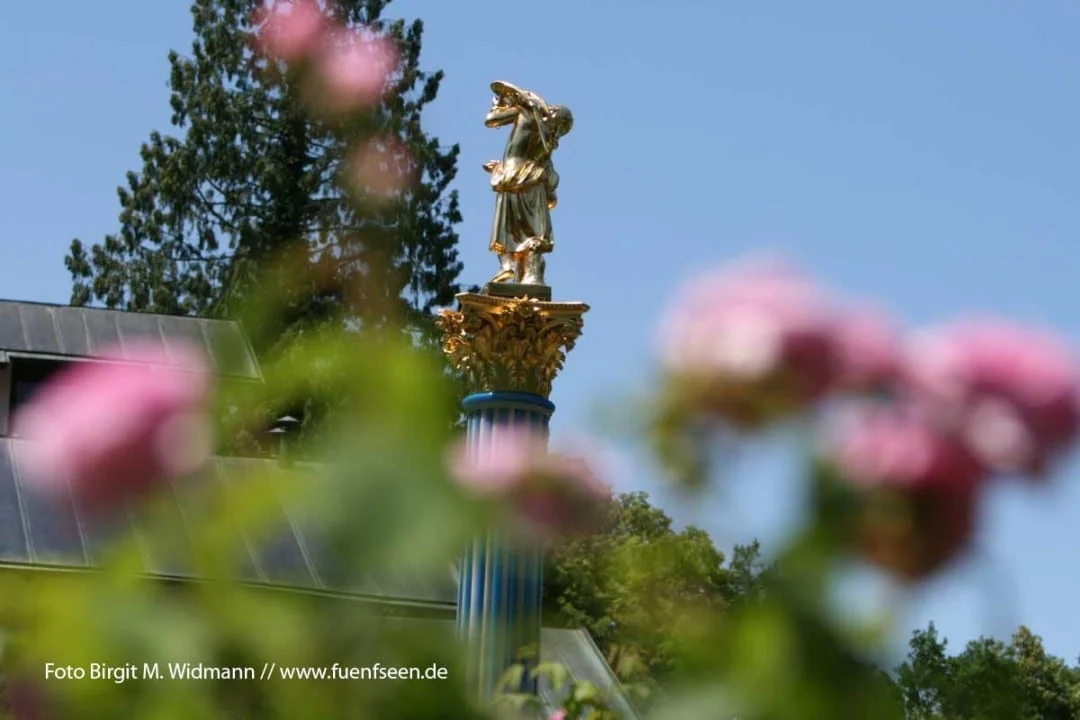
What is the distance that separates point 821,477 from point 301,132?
97.6ft

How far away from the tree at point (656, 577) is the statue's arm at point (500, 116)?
37.3ft

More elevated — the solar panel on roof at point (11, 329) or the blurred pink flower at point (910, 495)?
the solar panel on roof at point (11, 329)

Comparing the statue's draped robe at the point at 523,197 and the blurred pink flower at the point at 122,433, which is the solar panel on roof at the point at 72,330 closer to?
the statue's draped robe at the point at 523,197

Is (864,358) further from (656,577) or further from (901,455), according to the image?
(656,577)

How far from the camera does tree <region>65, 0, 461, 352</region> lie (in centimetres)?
2995

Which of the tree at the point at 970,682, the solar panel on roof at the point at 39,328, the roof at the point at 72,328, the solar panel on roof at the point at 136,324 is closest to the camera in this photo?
the tree at the point at 970,682

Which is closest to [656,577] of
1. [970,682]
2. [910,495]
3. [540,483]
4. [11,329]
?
[540,483]

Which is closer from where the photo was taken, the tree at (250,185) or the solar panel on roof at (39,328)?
the solar panel on roof at (39,328)

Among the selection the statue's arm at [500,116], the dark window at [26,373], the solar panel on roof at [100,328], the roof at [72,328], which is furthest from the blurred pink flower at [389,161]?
the statue's arm at [500,116]

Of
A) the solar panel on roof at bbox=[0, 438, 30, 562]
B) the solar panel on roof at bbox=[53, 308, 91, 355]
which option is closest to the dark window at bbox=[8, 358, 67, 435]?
the solar panel on roof at bbox=[53, 308, 91, 355]

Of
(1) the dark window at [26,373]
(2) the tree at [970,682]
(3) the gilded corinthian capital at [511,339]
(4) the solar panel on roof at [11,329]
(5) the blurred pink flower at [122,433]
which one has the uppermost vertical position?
(4) the solar panel on roof at [11,329]

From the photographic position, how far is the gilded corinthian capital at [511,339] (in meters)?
13.4

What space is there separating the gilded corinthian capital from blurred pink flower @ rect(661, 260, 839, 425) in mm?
11712

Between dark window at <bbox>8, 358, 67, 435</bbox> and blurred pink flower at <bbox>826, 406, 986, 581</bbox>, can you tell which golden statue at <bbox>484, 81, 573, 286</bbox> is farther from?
blurred pink flower at <bbox>826, 406, 986, 581</bbox>
